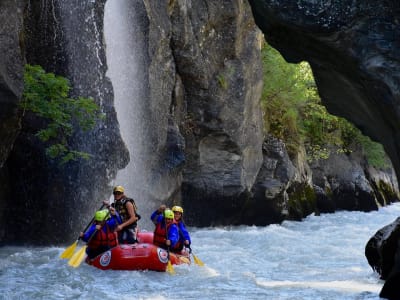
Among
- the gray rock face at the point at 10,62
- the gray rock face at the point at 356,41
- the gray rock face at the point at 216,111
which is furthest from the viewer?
the gray rock face at the point at 216,111

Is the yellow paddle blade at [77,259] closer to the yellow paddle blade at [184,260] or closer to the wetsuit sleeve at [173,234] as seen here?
the wetsuit sleeve at [173,234]

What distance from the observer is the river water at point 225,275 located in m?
10.1

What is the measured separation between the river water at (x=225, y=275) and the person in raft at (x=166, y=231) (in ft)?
2.22

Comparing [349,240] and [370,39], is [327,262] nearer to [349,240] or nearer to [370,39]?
[349,240]

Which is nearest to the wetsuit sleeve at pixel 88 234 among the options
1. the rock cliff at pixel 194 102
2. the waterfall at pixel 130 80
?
the rock cliff at pixel 194 102

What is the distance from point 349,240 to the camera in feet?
59.5

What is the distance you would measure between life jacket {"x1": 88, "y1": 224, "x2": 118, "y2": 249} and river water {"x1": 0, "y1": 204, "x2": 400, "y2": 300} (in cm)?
46

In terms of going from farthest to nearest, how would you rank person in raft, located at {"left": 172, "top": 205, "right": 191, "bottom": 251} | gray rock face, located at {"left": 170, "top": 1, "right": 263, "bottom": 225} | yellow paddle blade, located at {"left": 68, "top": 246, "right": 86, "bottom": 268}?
gray rock face, located at {"left": 170, "top": 1, "right": 263, "bottom": 225}
person in raft, located at {"left": 172, "top": 205, "right": 191, "bottom": 251}
yellow paddle blade, located at {"left": 68, "top": 246, "right": 86, "bottom": 268}

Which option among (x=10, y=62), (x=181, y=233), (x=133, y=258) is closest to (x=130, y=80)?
(x=181, y=233)

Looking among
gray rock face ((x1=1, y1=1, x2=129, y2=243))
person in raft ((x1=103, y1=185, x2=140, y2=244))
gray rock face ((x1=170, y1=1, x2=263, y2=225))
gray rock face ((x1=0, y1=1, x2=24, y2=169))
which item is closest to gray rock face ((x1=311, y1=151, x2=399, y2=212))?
gray rock face ((x1=170, y1=1, x2=263, y2=225))

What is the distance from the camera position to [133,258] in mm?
11844

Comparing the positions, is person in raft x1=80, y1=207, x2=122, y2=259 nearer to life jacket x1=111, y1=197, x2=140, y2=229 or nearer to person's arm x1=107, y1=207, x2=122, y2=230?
person's arm x1=107, y1=207, x2=122, y2=230

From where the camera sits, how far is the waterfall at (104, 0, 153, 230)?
18.1 meters

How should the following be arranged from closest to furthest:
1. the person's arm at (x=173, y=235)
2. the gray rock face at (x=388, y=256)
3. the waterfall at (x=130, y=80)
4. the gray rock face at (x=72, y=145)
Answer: the gray rock face at (x=388, y=256) < the person's arm at (x=173, y=235) < the gray rock face at (x=72, y=145) < the waterfall at (x=130, y=80)
